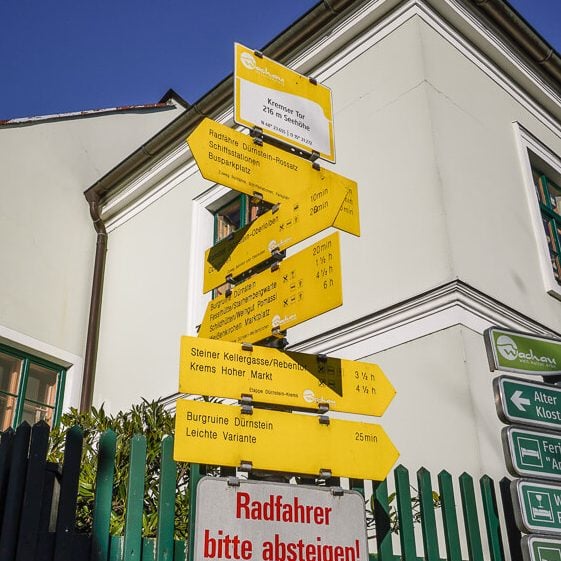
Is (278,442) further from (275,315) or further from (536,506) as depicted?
(536,506)

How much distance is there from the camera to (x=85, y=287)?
36.0 feet

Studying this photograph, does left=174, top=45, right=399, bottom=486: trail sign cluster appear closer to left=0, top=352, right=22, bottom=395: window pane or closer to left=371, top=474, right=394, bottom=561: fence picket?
left=371, top=474, right=394, bottom=561: fence picket

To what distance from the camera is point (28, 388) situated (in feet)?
32.7

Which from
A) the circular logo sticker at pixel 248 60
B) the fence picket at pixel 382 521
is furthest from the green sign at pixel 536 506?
the circular logo sticker at pixel 248 60

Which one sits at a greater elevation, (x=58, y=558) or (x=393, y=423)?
(x=393, y=423)

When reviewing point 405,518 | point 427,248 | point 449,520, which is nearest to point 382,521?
point 405,518

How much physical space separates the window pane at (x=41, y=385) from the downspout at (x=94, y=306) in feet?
1.33

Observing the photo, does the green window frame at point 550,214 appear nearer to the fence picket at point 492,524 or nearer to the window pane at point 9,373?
the fence picket at point 492,524

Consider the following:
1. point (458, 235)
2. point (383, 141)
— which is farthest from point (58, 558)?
point (383, 141)

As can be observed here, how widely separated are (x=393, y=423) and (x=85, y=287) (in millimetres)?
6025

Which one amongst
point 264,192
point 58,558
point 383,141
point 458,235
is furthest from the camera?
point 383,141

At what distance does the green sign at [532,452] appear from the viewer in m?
4.19

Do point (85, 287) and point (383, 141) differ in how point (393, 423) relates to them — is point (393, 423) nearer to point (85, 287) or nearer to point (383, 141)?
Answer: point (383, 141)

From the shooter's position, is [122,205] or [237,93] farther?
[122,205]
